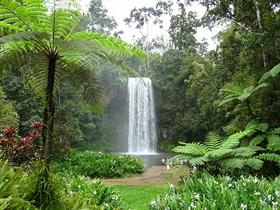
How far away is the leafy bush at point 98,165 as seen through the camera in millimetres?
9477

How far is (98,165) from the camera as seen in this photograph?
387 inches

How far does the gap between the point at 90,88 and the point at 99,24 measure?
34338 millimetres

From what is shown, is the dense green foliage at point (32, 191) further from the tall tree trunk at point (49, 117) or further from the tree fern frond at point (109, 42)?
the tree fern frond at point (109, 42)

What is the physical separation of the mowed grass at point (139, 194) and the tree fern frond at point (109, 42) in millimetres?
2392

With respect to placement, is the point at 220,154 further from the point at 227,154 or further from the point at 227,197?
the point at 227,197

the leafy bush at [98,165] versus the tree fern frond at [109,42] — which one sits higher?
the tree fern frond at [109,42]

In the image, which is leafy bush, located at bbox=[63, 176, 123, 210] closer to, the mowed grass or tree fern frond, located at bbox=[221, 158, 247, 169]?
the mowed grass

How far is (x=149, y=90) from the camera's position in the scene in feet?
77.5

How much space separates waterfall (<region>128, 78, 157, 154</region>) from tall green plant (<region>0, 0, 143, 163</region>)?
18.7m

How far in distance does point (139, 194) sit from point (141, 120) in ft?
54.9

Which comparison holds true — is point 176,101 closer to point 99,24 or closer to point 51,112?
point 99,24

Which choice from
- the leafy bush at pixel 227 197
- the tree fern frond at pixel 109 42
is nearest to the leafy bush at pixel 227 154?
the leafy bush at pixel 227 197

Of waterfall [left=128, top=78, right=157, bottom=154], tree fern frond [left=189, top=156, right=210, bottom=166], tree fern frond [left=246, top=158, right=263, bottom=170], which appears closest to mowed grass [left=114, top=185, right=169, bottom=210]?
tree fern frond [left=189, top=156, right=210, bottom=166]

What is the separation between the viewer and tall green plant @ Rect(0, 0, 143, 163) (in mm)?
3246
